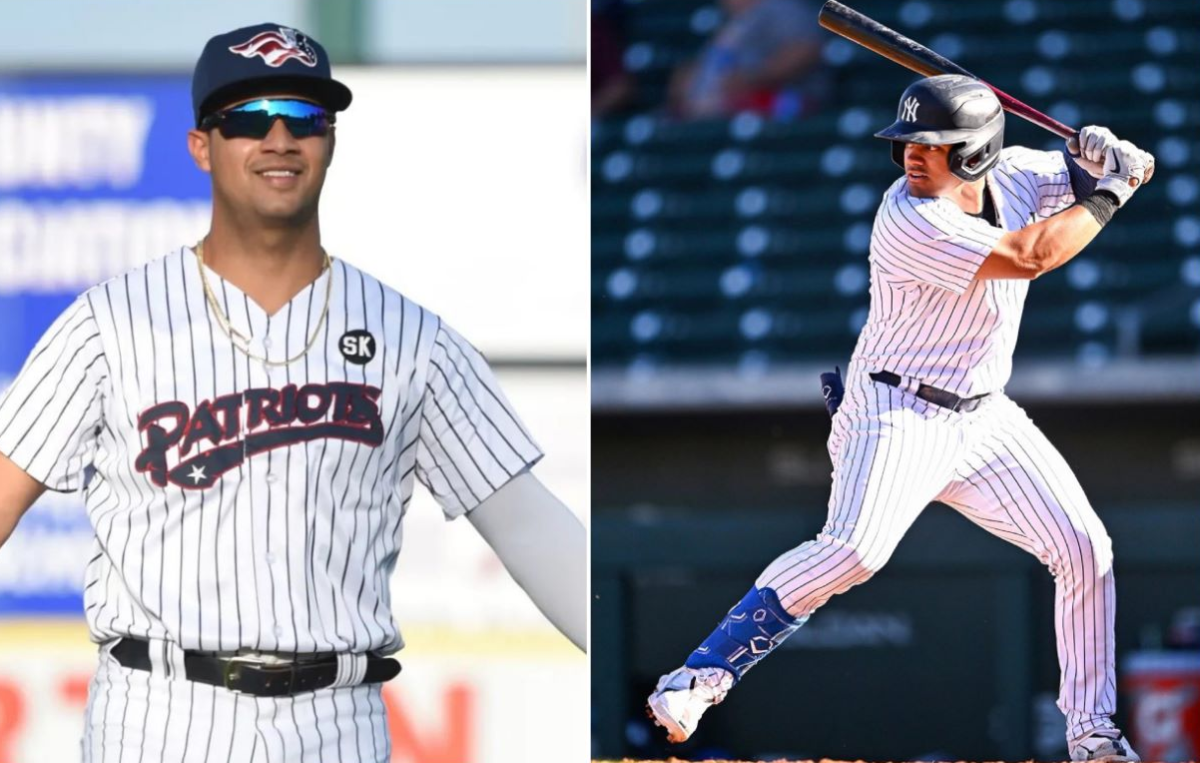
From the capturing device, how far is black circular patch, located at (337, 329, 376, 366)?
2854mm

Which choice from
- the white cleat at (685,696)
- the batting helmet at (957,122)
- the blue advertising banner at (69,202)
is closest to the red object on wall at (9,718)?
the blue advertising banner at (69,202)

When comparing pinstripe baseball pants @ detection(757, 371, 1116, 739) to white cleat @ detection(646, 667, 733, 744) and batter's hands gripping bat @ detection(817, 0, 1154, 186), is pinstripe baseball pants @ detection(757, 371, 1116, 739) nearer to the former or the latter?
white cleat @ detection(646, 667, 733, 744)

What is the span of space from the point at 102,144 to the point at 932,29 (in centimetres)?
453

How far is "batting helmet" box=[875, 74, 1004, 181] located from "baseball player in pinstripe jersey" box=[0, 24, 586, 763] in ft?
2.77

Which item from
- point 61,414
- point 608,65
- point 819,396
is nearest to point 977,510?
point 61,414

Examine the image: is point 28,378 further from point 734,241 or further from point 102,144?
point 734,241

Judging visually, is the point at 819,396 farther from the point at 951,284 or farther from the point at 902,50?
the point at 951,284

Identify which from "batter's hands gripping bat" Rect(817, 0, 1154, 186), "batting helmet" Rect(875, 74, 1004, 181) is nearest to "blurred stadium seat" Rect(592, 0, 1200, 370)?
"batter's hands gripping bat" Rect(817, 0, 1154, 186)

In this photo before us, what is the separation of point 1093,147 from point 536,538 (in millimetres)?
1135

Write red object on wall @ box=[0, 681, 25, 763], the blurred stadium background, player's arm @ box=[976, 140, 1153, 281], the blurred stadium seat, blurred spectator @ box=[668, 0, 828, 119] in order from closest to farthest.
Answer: player's arm @ box=[976, 140, 1153, 281] → red object on wall @ box=[0, 681, 25, 763] → the blurred stadium background → the blurred stadium seat → blurred spectator @ box=[668, 0, 828, 119]

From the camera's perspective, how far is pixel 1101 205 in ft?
9.78

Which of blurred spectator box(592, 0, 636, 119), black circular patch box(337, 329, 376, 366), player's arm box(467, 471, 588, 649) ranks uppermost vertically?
blurred spectator box(592, 0, 636, 119)

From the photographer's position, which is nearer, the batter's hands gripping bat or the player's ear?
the player's ear

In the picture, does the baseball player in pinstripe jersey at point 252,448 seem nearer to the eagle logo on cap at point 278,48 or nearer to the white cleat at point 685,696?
A: the eagle logo on cap at point 278,48
